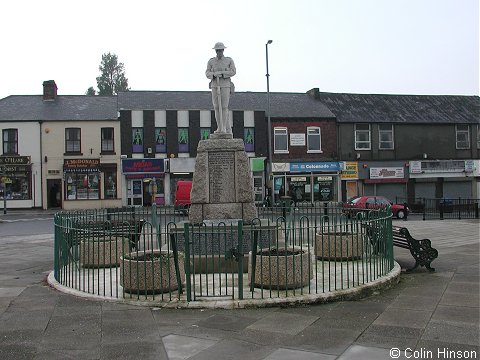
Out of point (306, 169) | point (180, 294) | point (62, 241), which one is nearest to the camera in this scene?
point (180, 294)

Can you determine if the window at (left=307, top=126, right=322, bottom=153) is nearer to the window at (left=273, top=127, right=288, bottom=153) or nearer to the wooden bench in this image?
the window at (left=273, top=127, right=288, bottom=153)

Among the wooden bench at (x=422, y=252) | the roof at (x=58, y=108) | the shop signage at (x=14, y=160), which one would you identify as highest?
the roof at (x=58, y=108)

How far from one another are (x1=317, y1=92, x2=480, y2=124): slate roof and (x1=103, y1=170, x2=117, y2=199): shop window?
692 inches

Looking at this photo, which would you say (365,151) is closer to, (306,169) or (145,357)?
(306,169)

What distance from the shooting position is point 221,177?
1090 cm

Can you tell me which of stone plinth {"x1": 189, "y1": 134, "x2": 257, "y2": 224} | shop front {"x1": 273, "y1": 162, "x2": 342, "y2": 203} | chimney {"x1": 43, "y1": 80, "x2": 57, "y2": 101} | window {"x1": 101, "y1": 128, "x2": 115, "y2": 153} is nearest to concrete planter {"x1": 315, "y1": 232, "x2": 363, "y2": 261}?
stone plinth {"x1": 189, "y1": 134, "x2": 257, "y2": 224}

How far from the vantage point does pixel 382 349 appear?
525 centimetres

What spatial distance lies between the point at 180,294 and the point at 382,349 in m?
3.31

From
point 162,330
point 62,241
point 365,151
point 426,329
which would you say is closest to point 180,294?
point 162,330

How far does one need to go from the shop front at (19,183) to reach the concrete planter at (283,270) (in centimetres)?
3069

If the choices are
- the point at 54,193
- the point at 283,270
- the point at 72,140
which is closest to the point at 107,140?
the point at 72,140

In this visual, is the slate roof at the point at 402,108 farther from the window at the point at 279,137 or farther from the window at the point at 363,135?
the window at the point at 279,137

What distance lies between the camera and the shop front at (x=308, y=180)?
36500 millimetres

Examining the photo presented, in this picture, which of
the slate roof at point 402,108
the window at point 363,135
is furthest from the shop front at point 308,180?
the slate roof at point 402,108
